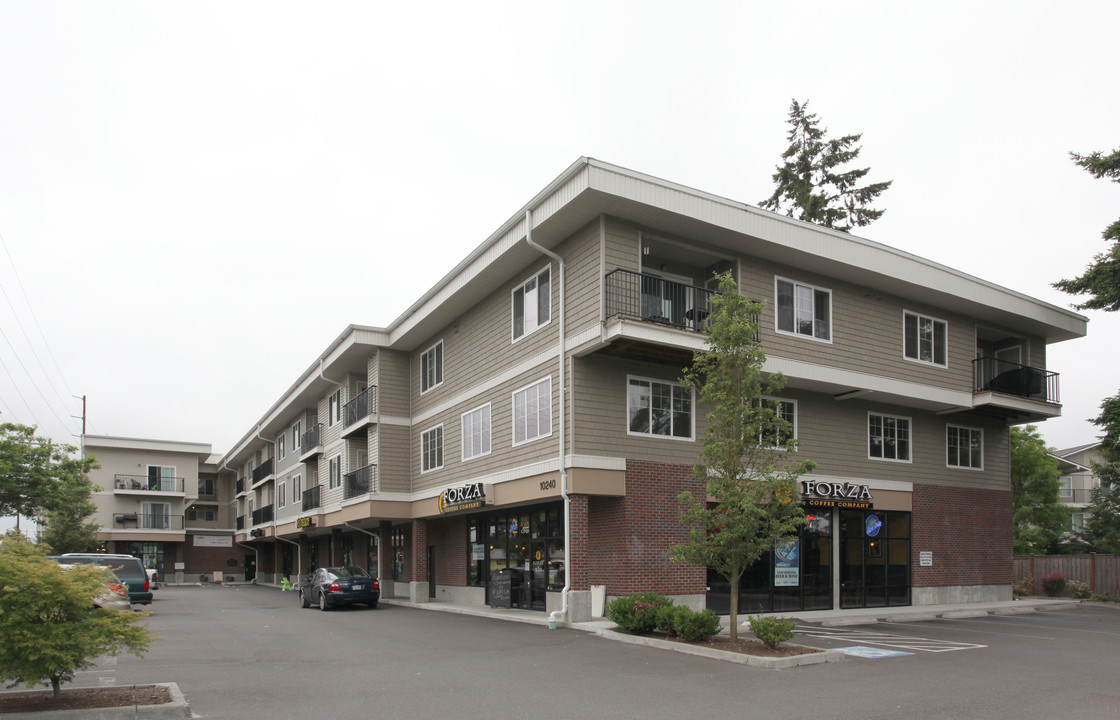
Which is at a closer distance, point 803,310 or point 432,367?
point 803,310

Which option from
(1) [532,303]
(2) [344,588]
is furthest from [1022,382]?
(2) [344,588]

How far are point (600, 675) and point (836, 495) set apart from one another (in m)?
12.8

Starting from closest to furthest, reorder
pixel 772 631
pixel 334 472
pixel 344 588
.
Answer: pixel 772 631 → pixel 344 588 → pixel 334 472

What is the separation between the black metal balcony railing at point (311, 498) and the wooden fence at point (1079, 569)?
28.6 m

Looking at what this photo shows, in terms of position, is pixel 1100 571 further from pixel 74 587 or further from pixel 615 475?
pixel 74 587

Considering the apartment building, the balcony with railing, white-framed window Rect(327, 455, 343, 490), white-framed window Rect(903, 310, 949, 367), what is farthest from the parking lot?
the apartment building

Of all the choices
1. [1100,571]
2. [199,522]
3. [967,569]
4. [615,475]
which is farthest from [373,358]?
[199,522]

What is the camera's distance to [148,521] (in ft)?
201

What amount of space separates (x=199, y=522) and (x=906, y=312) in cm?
6075

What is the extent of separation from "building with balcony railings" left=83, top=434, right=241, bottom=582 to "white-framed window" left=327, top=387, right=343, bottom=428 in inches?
1114

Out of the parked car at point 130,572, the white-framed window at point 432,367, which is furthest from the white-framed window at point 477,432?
the parked car at point 130,572

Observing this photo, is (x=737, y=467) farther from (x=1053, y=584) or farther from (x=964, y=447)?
(x=1053, y=584)

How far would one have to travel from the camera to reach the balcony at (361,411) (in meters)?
31.3

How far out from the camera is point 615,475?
19844 mm
